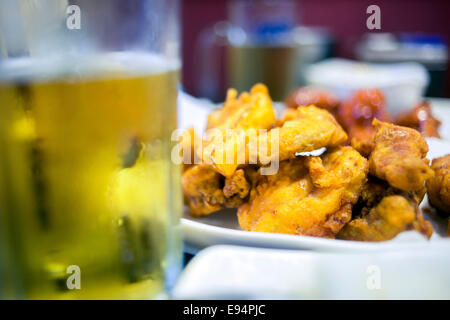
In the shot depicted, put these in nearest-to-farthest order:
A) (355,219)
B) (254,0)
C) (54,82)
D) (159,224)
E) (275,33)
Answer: (54,82), (159,224), (355,219), (275,33), (254,0)

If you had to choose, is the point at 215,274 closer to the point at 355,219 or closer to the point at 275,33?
the point at 355,219

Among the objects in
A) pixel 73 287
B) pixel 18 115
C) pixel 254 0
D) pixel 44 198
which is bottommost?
pixel 73 287

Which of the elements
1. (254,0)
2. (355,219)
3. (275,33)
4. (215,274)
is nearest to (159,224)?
(215,274)

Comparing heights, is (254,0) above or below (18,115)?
above

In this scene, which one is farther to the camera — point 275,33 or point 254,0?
point 254,0

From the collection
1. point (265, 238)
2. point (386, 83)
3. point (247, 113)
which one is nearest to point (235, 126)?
point (247, 113)

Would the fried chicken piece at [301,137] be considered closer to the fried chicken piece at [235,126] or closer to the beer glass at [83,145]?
the fried chicken piece at [235,126]

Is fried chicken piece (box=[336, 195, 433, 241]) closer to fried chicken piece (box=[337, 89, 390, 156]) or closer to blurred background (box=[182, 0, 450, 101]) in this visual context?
fried chicken piece (box=[337, 89, 390, 156])
